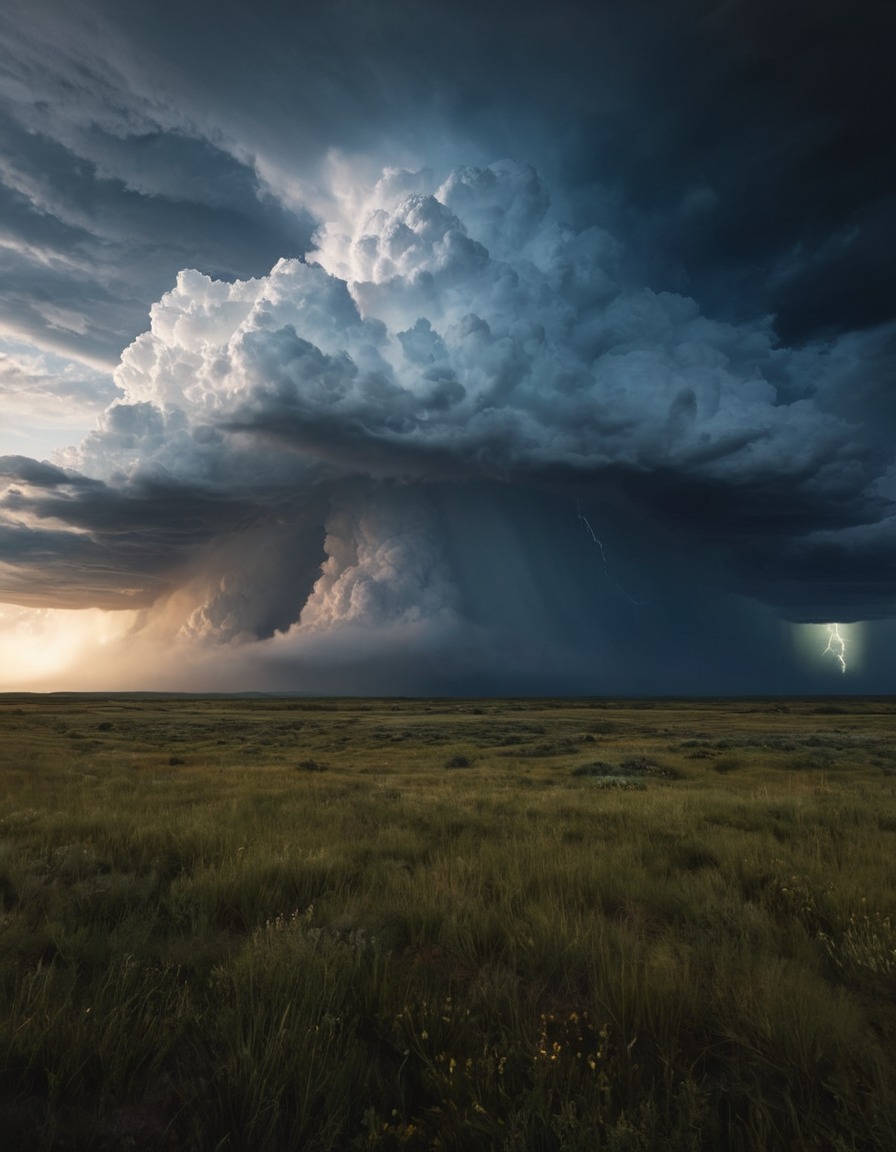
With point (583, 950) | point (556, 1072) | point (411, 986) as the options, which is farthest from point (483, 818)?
point (556, 1072)

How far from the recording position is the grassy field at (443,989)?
2955mm

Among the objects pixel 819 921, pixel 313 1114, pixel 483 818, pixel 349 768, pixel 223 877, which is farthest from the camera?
pixel 349 768

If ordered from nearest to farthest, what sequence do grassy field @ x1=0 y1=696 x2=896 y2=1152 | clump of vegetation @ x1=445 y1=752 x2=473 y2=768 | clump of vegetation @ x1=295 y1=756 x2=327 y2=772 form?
1. grassy field @ x1=0 y1=696 x2=896 y2=1152
2. clump of vegetation @ x1=295 y1=756 x2=327 y2=772
3. clump of vegetation @ x1=445 y1=752 x2=473 y2=768

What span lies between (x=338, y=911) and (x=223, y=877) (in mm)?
1605

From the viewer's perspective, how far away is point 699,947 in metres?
4.73

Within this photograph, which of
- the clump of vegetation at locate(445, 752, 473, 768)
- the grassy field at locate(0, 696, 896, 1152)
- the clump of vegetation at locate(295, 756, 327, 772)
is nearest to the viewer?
the grassy field at locate(0, 696, 896, 1152)

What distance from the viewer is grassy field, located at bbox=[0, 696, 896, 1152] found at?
2.96 m

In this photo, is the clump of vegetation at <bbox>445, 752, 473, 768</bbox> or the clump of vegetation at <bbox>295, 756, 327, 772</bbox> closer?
the clump of vegetation at <bbox>295, 756, 327, 772</bbox>

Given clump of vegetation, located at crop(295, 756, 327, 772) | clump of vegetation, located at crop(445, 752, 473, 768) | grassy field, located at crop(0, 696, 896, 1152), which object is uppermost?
grassy field, located at crop(0, 696, 896, 1152)

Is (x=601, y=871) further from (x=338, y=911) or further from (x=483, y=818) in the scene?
(x=483, y=818)

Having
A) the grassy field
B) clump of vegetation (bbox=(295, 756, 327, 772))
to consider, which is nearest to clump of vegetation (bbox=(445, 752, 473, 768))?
clump of vegetation (bbox=(295, 756, 327, 772))

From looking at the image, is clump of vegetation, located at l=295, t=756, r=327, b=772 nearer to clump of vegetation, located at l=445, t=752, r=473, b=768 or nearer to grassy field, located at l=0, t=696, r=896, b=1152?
clump of vegetation, located at l=445, t=752, r=473, b=768

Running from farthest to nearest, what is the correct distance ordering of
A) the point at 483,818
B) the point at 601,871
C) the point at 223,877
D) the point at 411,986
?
the point at 483,818
the point at 601,871
the point at 223,877
the point at 411,986

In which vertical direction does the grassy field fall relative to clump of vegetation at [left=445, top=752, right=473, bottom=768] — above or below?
above
